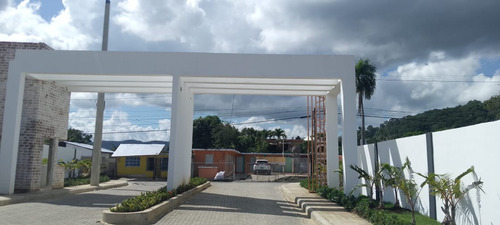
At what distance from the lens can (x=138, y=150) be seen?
33594 mm

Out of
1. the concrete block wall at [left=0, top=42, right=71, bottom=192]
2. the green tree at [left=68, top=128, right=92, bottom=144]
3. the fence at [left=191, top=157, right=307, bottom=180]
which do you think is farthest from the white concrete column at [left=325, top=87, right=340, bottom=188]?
the green tree at [left=68, top=128, right=92, bottom=144]

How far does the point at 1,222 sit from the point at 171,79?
735cm

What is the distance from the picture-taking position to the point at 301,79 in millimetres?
14062

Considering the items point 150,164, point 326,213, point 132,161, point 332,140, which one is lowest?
point 326,213

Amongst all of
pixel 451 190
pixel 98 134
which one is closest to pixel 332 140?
pixel 451 190

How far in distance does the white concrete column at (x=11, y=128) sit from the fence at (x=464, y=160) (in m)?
12.9

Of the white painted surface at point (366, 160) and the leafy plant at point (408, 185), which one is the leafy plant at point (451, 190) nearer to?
the leafy plant at point (408, 185)

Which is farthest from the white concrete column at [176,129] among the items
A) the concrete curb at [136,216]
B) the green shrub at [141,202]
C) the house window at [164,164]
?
the house window at [164,164]

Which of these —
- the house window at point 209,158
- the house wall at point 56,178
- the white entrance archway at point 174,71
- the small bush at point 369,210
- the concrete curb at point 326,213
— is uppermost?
the white entrance archway at point 174,71

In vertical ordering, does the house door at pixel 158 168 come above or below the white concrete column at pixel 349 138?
below

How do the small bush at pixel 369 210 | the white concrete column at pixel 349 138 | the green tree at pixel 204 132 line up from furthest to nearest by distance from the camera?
the green tree at pixel 204 132, the white concrete column at pixel 349 138, the small bush at pixel 369 210

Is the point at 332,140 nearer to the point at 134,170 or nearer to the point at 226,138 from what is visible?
the point at 134,170

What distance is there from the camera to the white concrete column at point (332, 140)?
658 inches

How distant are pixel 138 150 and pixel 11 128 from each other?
20.1 metres
